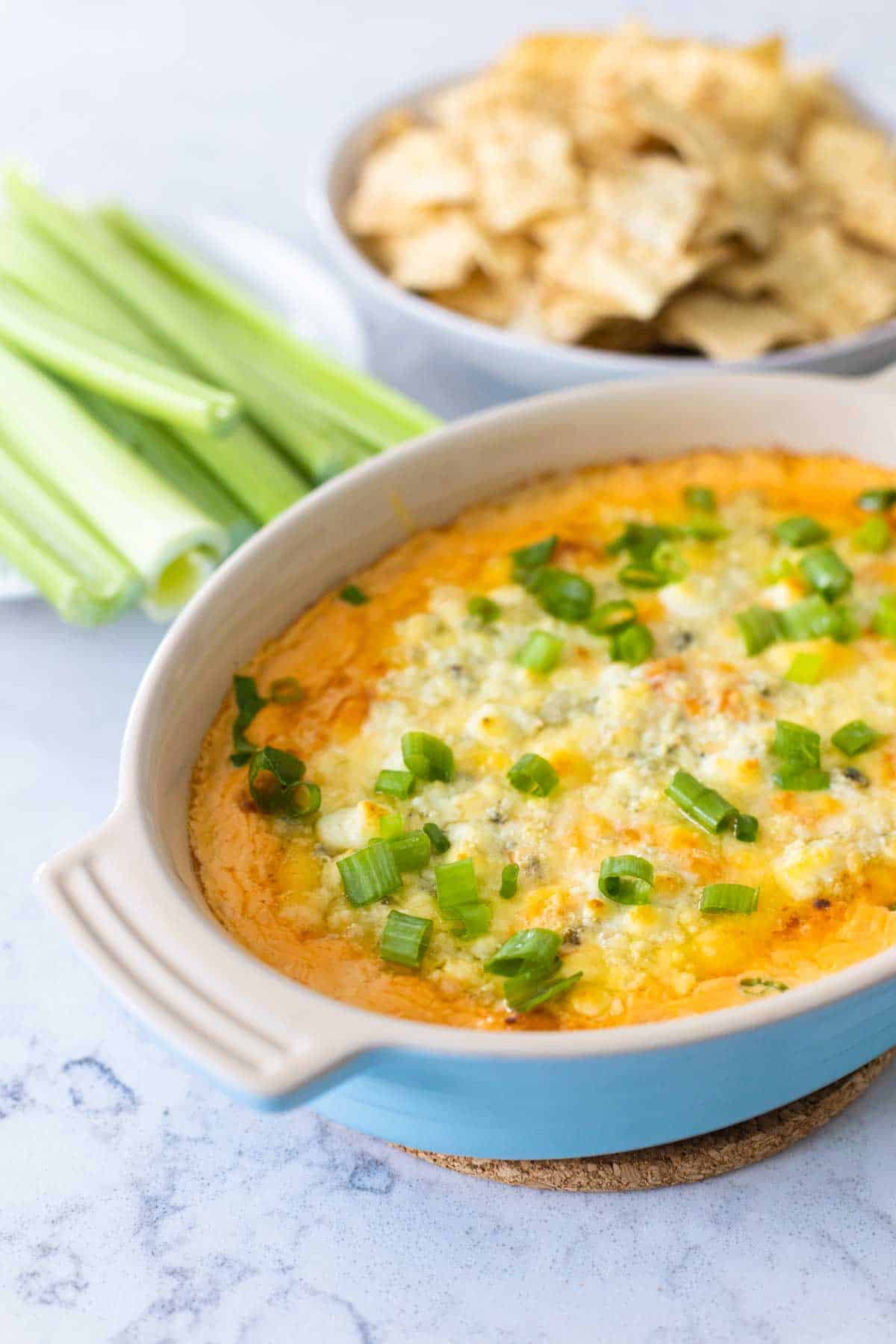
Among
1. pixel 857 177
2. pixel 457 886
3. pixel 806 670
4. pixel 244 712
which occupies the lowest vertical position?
pixel 857 177

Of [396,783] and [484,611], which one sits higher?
[396,783]

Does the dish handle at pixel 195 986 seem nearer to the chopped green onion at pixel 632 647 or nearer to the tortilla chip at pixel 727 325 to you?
the chopped green onion at pixel 632 647

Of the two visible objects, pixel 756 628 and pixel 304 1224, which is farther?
pixel 756 628

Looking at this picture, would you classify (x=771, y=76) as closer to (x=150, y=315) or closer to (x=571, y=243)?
(x=571, y=243)

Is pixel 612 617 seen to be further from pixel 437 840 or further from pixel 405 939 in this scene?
pixel 405 939

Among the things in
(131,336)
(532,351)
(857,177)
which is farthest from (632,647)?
(857,177)

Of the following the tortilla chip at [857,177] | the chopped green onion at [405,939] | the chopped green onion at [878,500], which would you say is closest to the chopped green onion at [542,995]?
the chopped green onion at [405,939]

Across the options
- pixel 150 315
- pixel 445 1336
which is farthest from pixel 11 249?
pixel 445 1336

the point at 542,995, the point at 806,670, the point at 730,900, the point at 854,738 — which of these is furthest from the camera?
the point at 806,670
